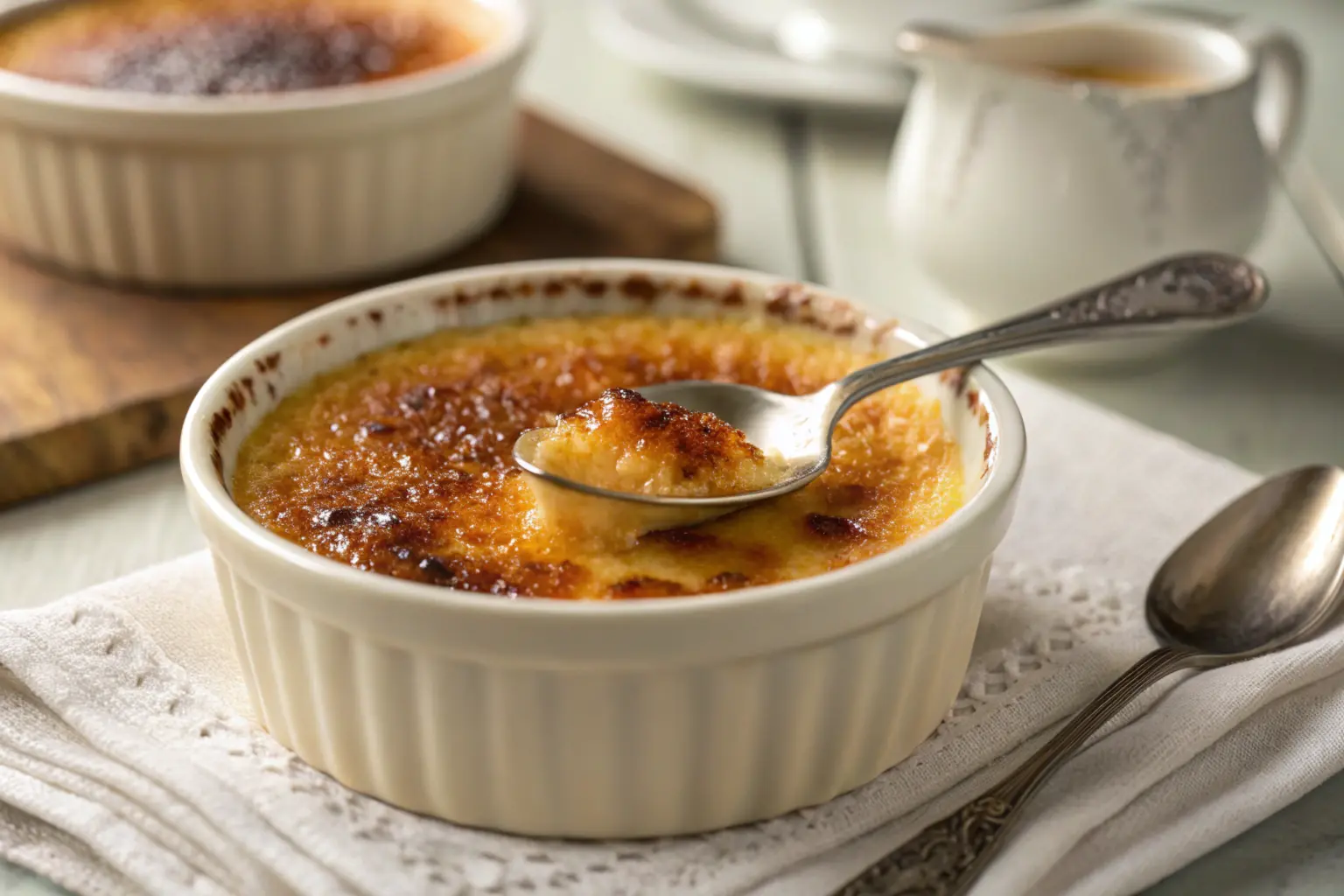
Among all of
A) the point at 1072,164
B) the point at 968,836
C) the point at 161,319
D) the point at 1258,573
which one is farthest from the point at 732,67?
the point at 968,836

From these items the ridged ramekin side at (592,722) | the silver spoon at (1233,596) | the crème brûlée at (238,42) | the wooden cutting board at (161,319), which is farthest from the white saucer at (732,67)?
the ridged ramekin side at (592,722)

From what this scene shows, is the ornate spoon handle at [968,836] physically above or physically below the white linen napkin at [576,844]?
above

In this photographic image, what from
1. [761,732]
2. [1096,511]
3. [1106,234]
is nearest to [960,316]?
[1106,234]

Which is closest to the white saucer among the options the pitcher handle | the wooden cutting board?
the wooden cutting board

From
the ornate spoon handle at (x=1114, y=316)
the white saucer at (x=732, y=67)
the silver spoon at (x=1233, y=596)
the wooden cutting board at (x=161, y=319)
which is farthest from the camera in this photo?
the white saucer at (x=732, y=67)

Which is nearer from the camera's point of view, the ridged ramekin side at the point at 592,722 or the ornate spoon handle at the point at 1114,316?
the ridged ramekin side at the point at 592,722

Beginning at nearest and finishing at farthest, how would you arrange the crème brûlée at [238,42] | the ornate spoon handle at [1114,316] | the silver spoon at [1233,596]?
the silver spoon at [1233,596]
the ornate spoon handle at [1114,316]
the crème brûlée at [238,42]

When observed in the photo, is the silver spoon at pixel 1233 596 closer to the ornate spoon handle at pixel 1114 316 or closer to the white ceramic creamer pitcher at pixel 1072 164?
the ornate spoon handle at pixel 1114 316

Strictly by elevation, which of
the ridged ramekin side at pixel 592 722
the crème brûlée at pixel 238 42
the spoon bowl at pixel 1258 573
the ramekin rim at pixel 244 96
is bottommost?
the spoon bowl at pixel 1258 573
